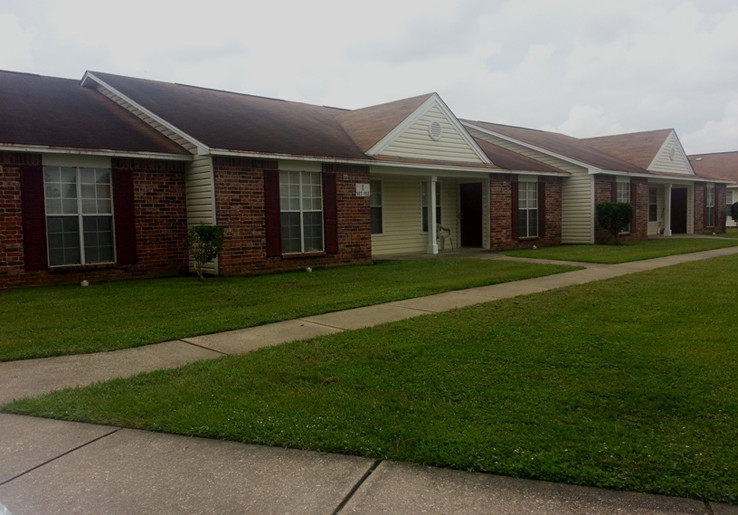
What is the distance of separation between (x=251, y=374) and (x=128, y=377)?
1079 mm

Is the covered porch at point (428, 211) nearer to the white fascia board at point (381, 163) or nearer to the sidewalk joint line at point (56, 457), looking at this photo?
the white fascia board at point (381, 163)

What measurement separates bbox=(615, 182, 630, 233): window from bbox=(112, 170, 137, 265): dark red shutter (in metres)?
17.9

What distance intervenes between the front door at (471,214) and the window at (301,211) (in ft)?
23.6

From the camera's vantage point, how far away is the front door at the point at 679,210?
92.4 feet

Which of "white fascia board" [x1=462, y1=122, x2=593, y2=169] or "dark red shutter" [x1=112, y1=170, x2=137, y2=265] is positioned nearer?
"dark red shutter" [x1=112, y1=170, x2=137, y2=265]

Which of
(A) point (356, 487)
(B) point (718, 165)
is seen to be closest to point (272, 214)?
(A) point (356, 487)

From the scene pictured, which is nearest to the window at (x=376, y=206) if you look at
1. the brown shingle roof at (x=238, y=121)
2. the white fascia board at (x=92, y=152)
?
the brown shingle roof at (x=238, y=121)

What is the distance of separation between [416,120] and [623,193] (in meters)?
10.6

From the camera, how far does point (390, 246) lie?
A: 17688 mm

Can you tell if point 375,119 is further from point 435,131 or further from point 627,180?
point 627,180

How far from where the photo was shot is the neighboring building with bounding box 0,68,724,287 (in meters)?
11.0

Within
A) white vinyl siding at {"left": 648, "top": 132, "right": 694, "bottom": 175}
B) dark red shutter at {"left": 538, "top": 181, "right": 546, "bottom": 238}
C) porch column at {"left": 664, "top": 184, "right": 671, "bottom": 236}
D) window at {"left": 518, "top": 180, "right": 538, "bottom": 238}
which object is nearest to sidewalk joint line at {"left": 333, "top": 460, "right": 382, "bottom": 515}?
window at {"left": 518, "top": 180, "right": 538, "bottom": 238}

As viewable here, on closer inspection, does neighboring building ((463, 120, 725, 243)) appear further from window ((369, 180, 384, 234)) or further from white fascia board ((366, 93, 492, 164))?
window ((369, 180, 384, 234))

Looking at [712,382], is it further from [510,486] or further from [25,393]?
[25,393]
